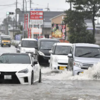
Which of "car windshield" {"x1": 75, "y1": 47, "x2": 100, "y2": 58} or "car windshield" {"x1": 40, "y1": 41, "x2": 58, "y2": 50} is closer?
"car windshield" {"x1": 75, "y1": 47, "x2": 100, "y2": 58}

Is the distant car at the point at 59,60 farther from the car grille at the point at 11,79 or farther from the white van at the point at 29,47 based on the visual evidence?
the car grille at the point at 11,79

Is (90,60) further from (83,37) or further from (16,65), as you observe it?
(83,37)

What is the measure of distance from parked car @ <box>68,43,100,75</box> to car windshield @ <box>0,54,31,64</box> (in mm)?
3130

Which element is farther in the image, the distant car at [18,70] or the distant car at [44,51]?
the distant car at [44,51]

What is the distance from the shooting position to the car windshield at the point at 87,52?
17.8 metres

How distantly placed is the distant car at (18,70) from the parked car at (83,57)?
2.99 metres

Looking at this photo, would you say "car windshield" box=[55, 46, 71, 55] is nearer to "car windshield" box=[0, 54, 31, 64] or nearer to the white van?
the white van

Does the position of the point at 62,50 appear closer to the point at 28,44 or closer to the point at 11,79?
the point at 28,44

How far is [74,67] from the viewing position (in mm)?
16906

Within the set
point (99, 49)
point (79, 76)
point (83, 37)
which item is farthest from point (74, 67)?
point (83, 37)

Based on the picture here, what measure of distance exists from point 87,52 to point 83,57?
0.52m

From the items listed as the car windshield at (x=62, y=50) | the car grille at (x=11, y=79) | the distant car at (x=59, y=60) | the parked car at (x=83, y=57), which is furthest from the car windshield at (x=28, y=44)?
the car grille at (x=11, y=79)

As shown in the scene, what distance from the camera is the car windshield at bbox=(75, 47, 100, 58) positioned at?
701 inches

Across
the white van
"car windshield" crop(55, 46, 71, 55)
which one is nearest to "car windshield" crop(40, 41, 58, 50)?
the white van
